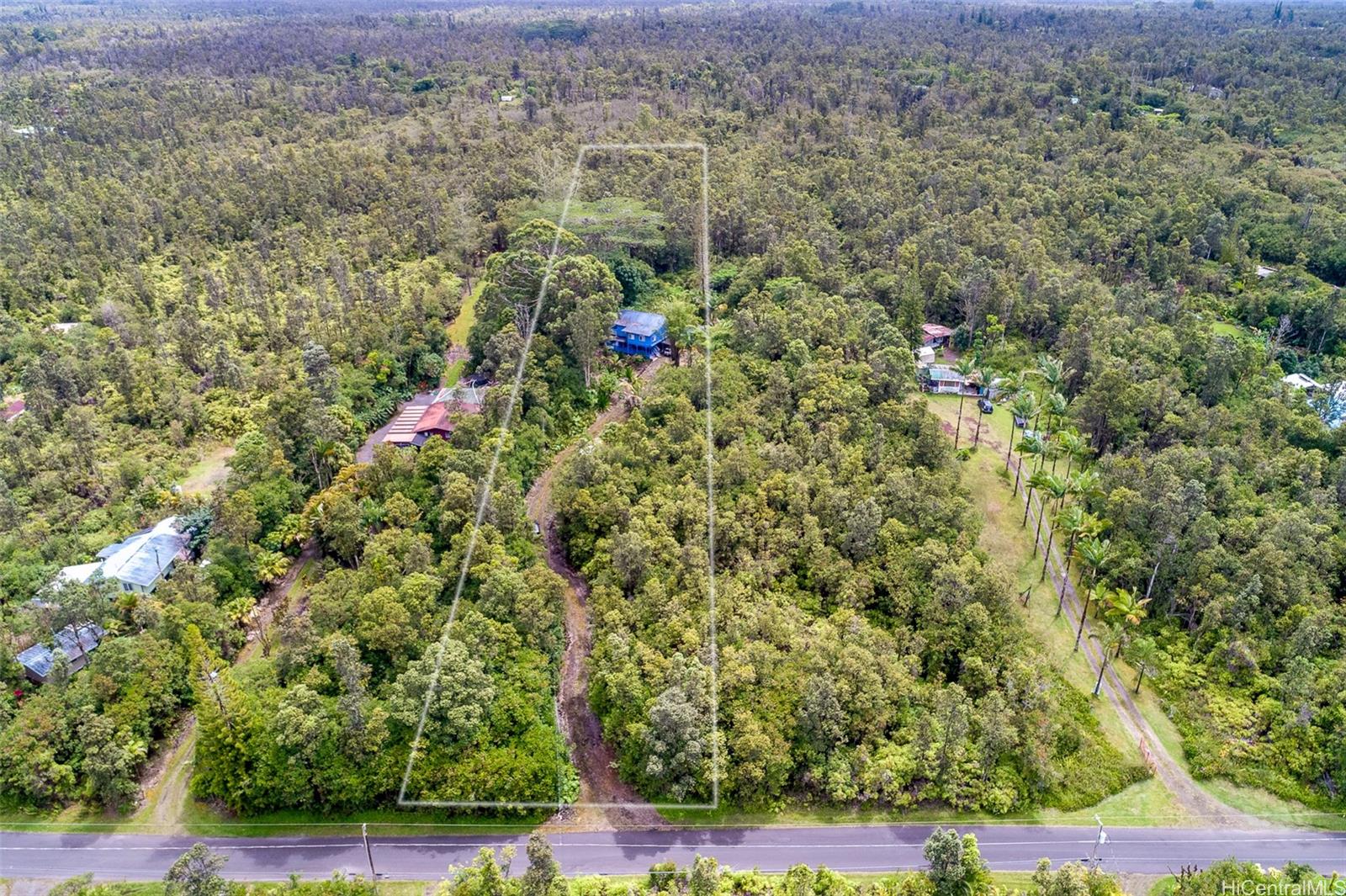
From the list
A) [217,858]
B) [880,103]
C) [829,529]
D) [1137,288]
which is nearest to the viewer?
[217,858]

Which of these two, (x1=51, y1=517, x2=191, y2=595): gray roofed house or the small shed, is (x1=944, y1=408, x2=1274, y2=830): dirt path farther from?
(x1=51, y1=517, x2=191, y2=595): gray roofed house

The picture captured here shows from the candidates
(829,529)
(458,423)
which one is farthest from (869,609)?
(458,423)

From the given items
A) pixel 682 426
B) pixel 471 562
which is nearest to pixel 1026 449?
pixel 682 426

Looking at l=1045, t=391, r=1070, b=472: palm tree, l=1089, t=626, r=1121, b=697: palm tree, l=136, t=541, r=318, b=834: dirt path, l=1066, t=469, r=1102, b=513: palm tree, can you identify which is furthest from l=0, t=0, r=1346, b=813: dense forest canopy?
l=1089, t=626, r=1121, b=697: palm tree

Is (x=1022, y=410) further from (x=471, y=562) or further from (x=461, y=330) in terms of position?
(x=461, y=330)

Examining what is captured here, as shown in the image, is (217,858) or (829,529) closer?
(217,858)

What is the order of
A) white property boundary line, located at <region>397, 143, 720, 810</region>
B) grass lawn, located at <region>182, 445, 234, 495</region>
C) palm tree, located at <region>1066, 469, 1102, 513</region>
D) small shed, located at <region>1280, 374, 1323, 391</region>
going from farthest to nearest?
small shed, located at <region>1280, 374, 1323, 391</region> < grass lawn, located at <region>182, 445, 234, 495</region> < palm tree, located at <region>1066, 469, 1102, 513</region> < white property boundary line, located at <region>397, 143, 720, 810</region>

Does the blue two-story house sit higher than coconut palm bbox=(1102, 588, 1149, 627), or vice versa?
the blue two-story house

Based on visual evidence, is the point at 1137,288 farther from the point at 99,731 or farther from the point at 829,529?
the point at 99,731
